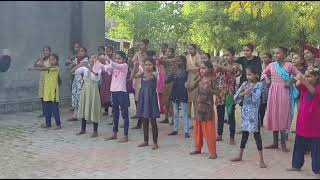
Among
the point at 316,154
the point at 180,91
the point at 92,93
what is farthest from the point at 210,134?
the point at 92,93

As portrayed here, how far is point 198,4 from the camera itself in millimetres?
25516

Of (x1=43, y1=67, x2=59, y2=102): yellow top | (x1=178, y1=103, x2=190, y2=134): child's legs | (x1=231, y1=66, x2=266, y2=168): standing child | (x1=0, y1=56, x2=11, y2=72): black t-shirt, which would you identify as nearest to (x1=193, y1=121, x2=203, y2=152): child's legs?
(x1=231, y1=66, x2=266, y2=168): standing child

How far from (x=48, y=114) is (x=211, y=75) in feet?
12.0

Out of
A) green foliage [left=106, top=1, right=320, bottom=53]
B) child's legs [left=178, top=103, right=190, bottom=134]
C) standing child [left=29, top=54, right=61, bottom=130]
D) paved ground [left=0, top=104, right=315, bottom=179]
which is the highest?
green foliage [left=106, top=1, right=320, bottom=53]

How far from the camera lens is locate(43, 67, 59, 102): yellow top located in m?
8.92

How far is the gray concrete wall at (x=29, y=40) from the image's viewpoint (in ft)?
36.6

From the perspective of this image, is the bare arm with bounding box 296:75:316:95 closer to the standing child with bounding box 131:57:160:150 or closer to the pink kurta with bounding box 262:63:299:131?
the pink kurta with bounding box 262:63:299:131

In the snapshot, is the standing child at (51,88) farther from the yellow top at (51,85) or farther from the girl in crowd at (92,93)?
the girl in crowd at (92,93)

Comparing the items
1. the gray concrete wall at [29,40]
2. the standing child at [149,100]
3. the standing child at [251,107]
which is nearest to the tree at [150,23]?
the gray concrete wall at [29,40]

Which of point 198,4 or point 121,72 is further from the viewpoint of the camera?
point 198,4

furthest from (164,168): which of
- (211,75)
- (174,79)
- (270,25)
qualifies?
(270,25)

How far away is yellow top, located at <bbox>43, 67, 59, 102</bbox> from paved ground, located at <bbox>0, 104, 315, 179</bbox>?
2.15 feet

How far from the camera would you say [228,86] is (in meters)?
7.81

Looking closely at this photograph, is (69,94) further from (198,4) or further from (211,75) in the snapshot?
(198,4)
